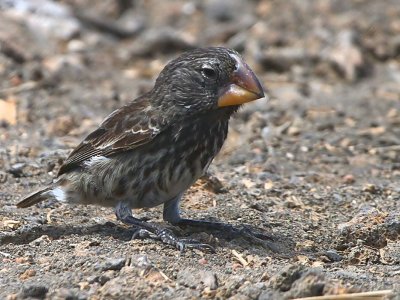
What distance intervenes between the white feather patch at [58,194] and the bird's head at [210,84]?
83cm

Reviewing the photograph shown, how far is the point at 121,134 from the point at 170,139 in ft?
1.19

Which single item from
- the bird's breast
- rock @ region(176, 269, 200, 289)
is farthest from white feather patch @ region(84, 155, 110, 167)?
rock @ region(176, 269, 200, 289)

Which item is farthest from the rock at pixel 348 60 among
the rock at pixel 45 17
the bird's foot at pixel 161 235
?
the bird's foot at pixel 161 235

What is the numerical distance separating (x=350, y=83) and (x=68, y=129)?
3301mm

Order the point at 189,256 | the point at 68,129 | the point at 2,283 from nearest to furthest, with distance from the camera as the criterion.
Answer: the point at 2,283 → the point at 189,256 → the point at 68,129

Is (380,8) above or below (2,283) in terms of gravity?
above

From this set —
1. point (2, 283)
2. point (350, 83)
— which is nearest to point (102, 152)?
point (2, 283)

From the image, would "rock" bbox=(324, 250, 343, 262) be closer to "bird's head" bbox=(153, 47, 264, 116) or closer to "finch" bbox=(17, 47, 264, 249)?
"finch" bbox=(17, 47, 264, 249)

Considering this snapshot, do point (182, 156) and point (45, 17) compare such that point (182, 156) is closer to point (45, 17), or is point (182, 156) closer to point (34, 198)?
point (34, 198)

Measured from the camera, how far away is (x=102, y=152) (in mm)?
5859

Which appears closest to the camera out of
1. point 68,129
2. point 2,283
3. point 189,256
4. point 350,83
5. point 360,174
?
point 2,283

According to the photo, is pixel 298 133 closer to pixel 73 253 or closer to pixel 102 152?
pixel 102 152

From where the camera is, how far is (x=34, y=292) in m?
4.50

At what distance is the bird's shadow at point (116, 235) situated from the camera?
18.3 ft
